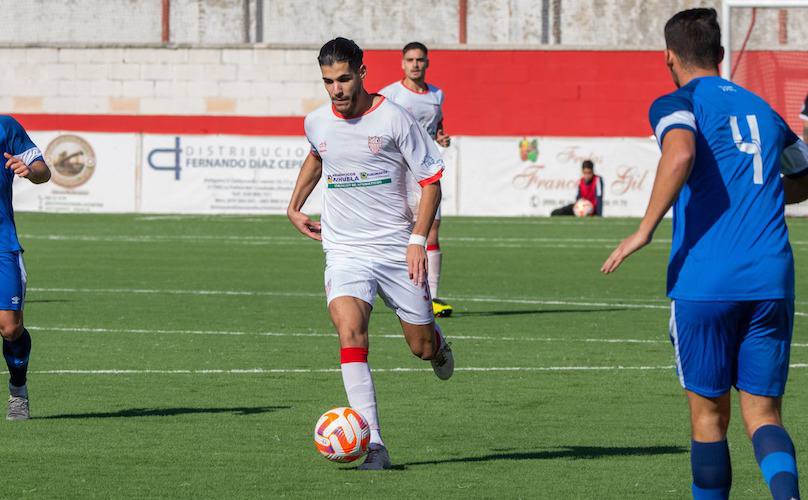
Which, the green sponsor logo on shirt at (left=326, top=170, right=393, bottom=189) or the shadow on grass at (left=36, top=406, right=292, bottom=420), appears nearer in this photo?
the green sponsor logo on shirt at (left=326, top=170, right=393, bottom=189)

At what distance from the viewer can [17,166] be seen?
29.0 ft

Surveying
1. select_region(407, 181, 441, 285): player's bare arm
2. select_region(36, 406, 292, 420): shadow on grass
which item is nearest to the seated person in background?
select_region(36, 406, 292, 420): shadow on grass

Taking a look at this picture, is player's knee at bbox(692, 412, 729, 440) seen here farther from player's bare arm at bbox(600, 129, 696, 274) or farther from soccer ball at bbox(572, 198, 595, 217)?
soccer ball at bbox(572, 198, 595, 217)

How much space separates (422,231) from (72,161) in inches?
1178

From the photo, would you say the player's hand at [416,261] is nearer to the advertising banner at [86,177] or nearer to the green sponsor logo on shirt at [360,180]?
the green sponsor logo on shirt at [360,180]

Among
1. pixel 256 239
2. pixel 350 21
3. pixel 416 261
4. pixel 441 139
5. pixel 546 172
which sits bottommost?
pixel 256 239

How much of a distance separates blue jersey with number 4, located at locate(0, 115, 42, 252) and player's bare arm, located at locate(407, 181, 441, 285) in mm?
2500

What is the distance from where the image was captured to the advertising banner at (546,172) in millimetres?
35281

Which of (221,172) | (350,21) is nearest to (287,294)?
(221,172)

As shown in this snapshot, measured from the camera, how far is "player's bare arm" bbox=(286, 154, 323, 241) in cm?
845

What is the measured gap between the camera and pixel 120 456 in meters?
7.98

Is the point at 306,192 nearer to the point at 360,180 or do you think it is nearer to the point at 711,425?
the point at 360,180

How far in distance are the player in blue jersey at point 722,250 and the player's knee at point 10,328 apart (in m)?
4.51

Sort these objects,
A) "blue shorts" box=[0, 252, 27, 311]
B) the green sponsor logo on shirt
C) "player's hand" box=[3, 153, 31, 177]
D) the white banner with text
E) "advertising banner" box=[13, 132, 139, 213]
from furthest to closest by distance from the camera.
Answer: "advertising banner" box=[13, 132, 139, 213]
the white banner with text
"blue shorts" box=[0, 252, 27, 311]
"player's hand" box=[3, 153, 31, 177]
the green sponsor logo on shirt
